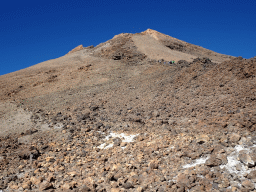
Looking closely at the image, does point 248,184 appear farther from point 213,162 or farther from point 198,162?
point 198,162

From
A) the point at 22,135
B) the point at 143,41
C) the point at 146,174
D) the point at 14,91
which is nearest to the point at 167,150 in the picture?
the point at 146,174

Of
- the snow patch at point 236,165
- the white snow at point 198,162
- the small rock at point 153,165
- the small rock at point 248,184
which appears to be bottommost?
the small rock at point 248,184

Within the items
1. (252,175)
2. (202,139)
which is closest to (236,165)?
(252,175)

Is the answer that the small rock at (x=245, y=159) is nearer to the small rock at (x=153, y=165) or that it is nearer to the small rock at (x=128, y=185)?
the small rock at (x=153, y=165)

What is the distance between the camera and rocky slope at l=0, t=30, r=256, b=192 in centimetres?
398

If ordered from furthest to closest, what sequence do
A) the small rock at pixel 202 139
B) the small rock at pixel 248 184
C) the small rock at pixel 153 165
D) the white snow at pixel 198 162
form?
the small rock at pixel 202 139 < the small rock at pixel 153 165 < the white snow at pixel 198 162 < the small rock at pixel 248 184

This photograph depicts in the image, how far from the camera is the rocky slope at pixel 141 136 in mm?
3984

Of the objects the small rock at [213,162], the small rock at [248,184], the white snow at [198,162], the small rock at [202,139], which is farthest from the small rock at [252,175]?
the small rock at [202,139]

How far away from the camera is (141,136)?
590 centimetres

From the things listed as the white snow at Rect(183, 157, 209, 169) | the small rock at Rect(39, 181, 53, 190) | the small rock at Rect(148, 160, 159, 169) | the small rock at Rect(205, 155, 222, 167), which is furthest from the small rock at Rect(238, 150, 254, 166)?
the small rock at Rect(39, 181, 53, 190)

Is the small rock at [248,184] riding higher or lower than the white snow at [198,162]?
lower

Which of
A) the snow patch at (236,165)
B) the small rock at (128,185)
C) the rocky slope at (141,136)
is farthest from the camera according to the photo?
the rocky slope at (141,136)

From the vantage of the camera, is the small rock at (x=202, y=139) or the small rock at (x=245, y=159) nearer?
the small rock at (x=245, y=159)

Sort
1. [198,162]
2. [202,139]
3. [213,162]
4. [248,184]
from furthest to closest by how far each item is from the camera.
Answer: [202,139] → [198,162] → [213,162] → [248,184]
